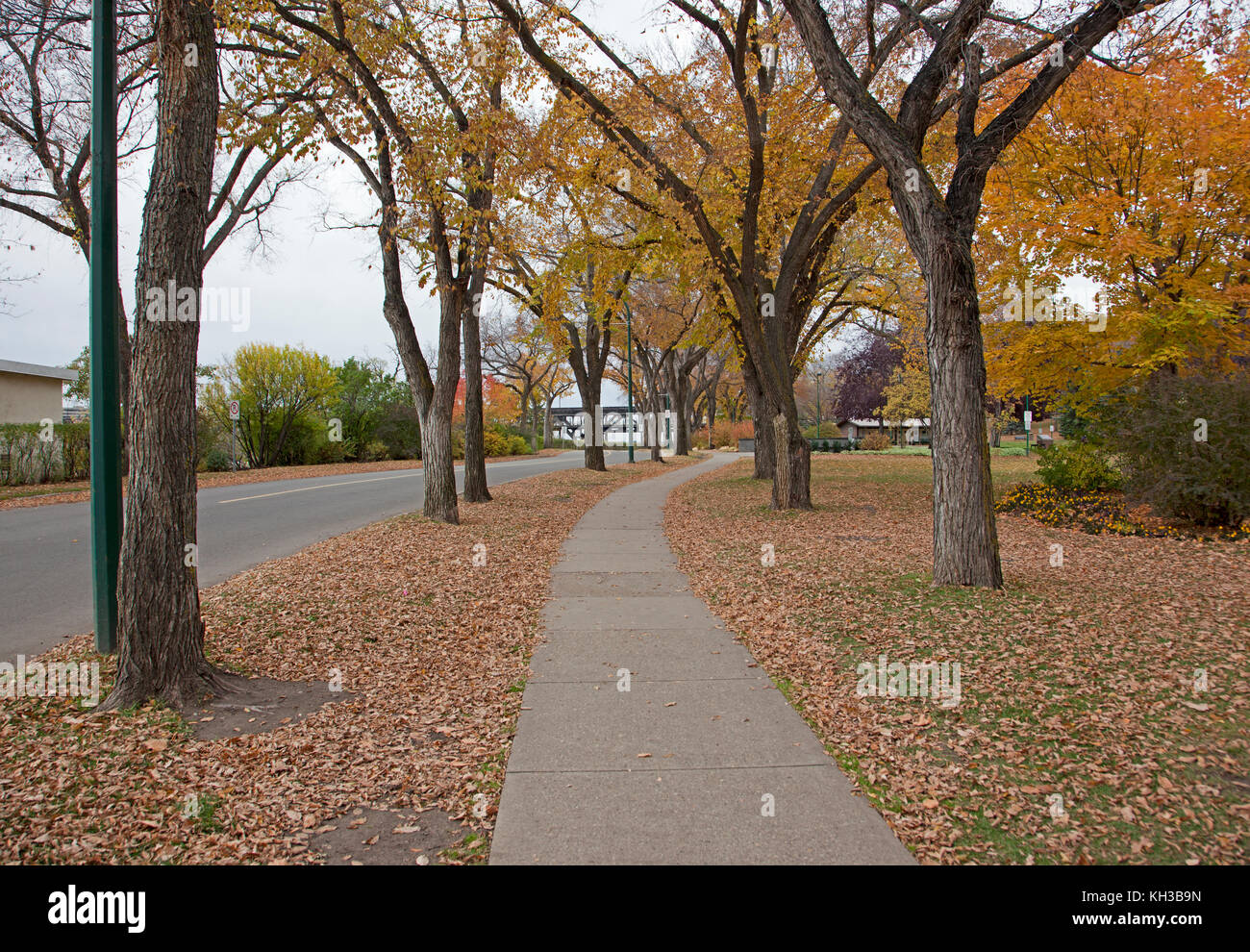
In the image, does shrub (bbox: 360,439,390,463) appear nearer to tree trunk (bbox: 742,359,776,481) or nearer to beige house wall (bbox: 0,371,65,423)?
beige house wall (bbox: 0,371,65,423)

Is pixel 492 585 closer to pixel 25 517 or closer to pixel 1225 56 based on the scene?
pixel 25 517

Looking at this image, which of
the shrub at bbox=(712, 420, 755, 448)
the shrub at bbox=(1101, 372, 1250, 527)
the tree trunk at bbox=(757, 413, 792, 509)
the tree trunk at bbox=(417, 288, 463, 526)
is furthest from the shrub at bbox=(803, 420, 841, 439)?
the tree trunk at bbox=(417, 288, 463, 526)

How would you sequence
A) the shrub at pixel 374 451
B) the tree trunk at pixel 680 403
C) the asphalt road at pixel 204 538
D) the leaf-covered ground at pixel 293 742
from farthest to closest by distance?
the tree trunk at pixel 680 403, the shrub at pixel 374 451, the asphalt road at pixel 204 538, the leaf-covered ground at pixel 293 742

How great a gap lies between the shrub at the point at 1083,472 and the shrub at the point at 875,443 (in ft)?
109

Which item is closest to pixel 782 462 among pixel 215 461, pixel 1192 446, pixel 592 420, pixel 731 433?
pixel 1192 446

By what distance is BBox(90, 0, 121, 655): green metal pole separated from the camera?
5.02 meters

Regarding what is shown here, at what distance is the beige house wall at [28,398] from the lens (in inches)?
923

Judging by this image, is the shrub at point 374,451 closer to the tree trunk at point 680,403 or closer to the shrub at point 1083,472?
the tree trunk at point 680,403

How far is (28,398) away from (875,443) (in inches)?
1711

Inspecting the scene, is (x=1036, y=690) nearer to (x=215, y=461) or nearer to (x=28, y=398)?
(x=215, y=461)

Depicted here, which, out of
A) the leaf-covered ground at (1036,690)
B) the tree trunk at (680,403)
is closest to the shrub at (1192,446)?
the leaf-covered ground at (1036,690)

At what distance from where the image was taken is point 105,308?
5.11 m

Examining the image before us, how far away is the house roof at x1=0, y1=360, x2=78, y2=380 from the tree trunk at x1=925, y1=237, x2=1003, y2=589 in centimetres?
2717

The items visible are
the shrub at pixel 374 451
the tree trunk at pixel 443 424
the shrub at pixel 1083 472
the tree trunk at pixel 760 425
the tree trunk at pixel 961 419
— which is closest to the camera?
the tree trunk at pixel 961 419
